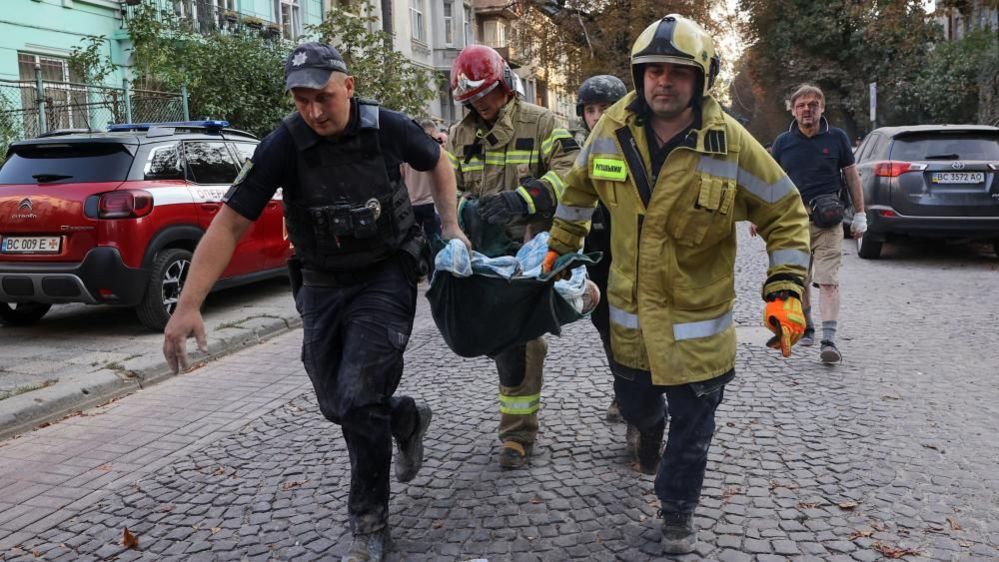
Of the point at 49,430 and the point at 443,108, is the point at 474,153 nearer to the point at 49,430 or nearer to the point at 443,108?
the point at 49,430

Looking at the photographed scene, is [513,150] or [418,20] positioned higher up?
[418,20]

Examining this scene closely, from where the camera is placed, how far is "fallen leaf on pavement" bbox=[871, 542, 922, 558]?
11.1 feet

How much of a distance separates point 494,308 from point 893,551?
5.95 feet

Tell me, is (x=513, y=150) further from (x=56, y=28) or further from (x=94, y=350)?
(x=56, y=28)

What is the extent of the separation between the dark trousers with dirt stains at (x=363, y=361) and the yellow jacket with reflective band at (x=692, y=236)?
90 centimetres

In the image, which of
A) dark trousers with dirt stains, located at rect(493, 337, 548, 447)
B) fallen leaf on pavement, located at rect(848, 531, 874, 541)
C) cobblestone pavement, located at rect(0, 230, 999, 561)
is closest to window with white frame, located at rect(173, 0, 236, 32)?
cobblestone pavement, located at rect(0, 230, 999, 561)

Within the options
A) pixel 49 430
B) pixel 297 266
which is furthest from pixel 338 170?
pixel 49 430

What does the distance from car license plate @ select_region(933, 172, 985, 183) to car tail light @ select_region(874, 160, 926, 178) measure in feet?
0.71

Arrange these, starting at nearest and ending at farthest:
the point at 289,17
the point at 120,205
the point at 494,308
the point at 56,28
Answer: the point at 494,308, the point at 120,205, the point at 56,28, the point at 289,17

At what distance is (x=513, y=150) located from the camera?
171 inches

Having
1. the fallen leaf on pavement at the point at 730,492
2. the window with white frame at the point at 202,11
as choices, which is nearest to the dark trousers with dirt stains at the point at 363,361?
the fallen leaf on pavement at the point at 730,492

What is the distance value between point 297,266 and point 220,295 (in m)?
6.94

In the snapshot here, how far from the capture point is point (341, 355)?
11.8ft

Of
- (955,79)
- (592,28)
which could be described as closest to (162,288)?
(592,28)
